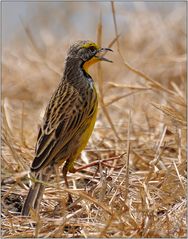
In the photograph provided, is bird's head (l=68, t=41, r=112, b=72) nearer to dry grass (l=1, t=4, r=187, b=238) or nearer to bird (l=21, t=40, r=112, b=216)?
bird (l=21, t=40, r=112, b=216)

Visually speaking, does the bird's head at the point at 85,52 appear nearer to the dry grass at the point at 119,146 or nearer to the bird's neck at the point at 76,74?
the bird's neck at the point at 76,74

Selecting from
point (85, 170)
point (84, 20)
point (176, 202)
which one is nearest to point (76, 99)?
point (85, 170)

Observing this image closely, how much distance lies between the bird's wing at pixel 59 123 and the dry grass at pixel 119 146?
26 cm

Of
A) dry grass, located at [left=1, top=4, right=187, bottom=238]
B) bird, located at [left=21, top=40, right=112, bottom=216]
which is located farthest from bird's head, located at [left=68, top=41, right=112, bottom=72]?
dry grass, located at [left=1, top=4, right=187, bottom=238]

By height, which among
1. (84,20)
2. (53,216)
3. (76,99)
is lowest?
(53,216)

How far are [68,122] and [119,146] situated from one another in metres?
1.40

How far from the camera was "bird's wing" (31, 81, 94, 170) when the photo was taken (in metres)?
4.96

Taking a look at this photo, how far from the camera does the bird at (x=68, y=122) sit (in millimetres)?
4867

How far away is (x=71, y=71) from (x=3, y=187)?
3.81ft

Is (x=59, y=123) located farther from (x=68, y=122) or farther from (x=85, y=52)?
(x=85, y=52)

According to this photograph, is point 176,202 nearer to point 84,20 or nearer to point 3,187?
point 3,187

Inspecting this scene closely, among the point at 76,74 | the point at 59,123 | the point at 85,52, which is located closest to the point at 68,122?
the point at 59,123

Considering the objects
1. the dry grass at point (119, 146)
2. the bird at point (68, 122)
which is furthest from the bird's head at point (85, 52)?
the dry grass at point (119, 146)

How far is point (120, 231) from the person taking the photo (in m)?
4.24
